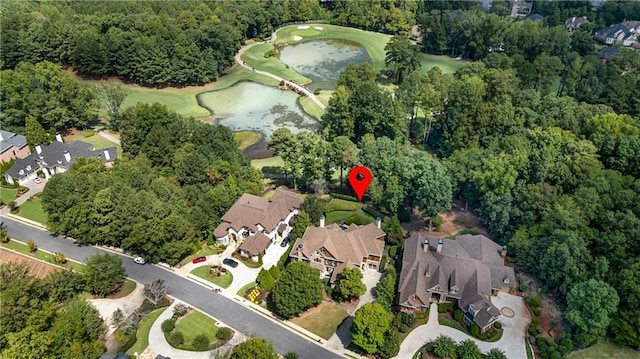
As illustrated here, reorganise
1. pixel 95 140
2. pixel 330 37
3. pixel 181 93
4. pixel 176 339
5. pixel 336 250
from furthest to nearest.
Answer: pixel 330 37, pixel 181 93, pixel 95 140, pixel 336 250, pixel 176 339

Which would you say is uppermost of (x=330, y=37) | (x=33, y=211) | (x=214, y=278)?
(x=330, y=37)

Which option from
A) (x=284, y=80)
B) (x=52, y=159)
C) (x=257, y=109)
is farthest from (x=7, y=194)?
(x=284, y=80)

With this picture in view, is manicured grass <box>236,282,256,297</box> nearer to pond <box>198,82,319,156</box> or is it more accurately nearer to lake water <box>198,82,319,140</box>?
Answer: pond <box>198,82,319,156</box>

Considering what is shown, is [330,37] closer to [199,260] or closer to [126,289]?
[199,260]

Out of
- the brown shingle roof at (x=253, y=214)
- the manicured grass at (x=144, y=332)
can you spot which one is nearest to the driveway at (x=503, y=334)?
the brown shingle roof at (x=253, y=214)

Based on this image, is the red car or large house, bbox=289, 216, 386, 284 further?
the red car

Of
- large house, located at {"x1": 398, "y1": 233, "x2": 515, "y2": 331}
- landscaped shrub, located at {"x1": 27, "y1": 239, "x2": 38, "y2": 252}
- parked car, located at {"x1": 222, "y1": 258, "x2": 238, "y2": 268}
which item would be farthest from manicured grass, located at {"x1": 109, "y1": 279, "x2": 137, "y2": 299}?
large house, located at {"x1": 398, "y1": 233, "x2": 515, "y2": 331}

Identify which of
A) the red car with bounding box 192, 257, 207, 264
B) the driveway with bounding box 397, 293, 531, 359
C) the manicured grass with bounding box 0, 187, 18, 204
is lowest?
the driveway with bounding box 397, 293, 531, 359
